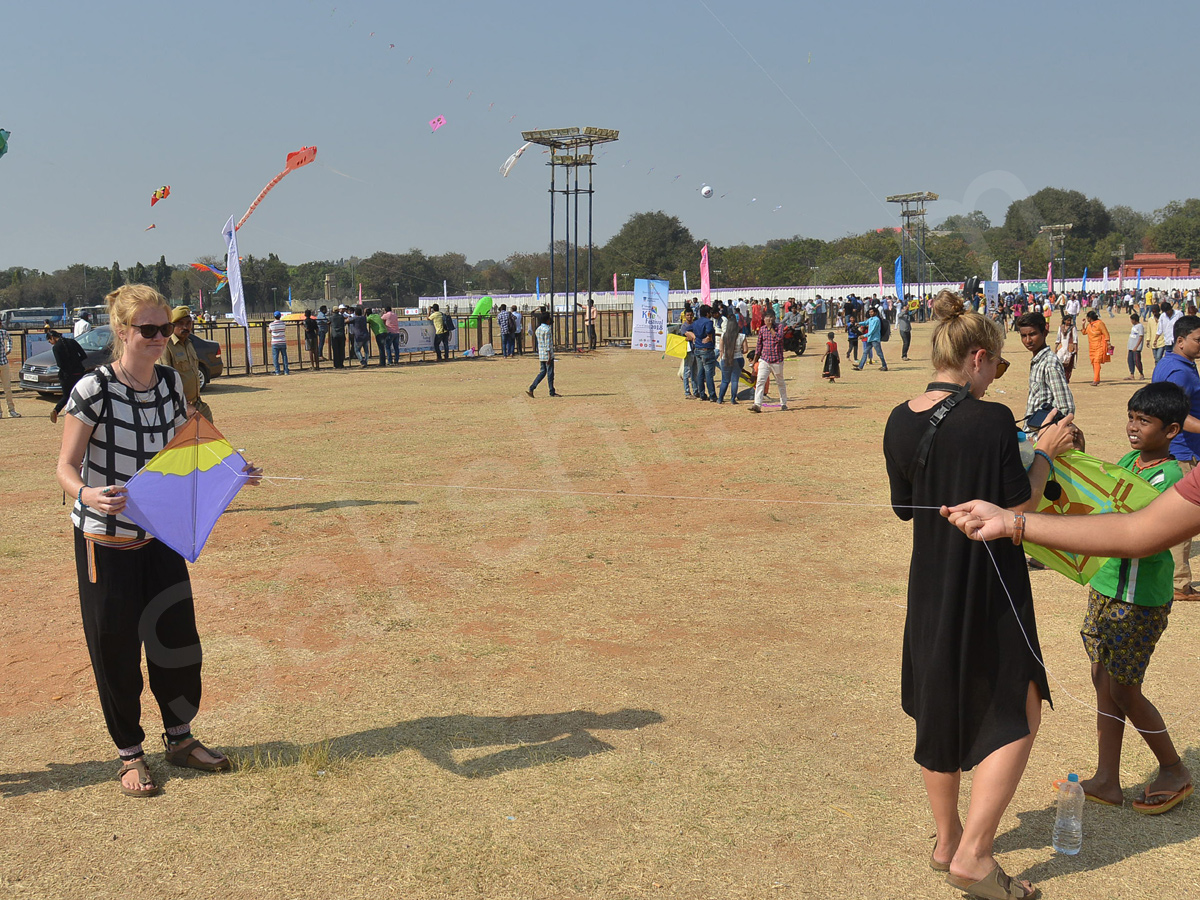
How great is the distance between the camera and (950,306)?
3.25m

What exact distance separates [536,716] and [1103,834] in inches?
95.9

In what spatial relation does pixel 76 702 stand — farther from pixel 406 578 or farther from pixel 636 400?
pixel 636 400

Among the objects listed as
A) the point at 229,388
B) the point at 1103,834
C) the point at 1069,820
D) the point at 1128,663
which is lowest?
the point at 1103,834

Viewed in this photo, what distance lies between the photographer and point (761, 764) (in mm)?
4098

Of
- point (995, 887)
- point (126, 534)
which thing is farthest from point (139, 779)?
point (995, 887)

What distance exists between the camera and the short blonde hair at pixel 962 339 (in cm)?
305

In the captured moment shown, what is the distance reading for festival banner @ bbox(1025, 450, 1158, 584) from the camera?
3527 mm

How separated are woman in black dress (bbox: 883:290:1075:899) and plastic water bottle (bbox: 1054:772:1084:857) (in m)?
0.40

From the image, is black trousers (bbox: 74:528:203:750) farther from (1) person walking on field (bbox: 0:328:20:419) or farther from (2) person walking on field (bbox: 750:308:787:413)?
(1) person walking on field (bbox: 0:328:20:419)

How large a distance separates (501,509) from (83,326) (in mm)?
15847

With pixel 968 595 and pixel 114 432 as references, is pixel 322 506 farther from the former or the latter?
pixel 968 595

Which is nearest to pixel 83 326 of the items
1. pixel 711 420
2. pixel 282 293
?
pixel 711 420

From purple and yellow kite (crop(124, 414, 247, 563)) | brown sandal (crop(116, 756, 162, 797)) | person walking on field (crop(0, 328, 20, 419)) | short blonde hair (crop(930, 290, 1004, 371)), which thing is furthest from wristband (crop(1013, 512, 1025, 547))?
person walking on field (crop(0, 328, 20, 419))

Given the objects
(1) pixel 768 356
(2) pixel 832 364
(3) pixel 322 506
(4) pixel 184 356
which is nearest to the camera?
(4) pixel 184 356
